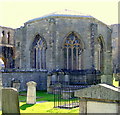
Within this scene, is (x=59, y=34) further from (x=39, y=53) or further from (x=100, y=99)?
(x=100, y=99)

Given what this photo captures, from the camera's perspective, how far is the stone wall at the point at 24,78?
57.4 ft

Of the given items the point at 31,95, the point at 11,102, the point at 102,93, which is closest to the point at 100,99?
the point at 102,93

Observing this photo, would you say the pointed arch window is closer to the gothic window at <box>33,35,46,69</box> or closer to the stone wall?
the gothic window at <box>33,35,46,69</box>

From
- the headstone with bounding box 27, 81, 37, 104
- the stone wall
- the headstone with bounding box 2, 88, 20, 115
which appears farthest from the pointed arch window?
the headstone with bounding box 2, 88, 20, 115

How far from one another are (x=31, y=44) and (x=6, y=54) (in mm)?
9564

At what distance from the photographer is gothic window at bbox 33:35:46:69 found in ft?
70.2

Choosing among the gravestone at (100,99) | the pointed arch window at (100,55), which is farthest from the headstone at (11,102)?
the pointed arch window at (100,55)

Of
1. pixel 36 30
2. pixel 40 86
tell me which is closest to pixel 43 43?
pixel 36 30

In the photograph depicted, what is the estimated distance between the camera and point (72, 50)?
68.5 ft

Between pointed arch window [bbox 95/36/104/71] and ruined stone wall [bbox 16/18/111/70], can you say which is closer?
ruined stone wall [bbox 16/18/111/70]

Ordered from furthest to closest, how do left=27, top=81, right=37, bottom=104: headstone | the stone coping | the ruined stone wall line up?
the ruined stone wall < left=27, top=81, right=37, bottom=104: headstone < the stone coping

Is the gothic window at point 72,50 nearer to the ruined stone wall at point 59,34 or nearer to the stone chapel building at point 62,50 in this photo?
the stone chapel building at point 62,50

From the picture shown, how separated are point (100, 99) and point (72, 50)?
1620 cm

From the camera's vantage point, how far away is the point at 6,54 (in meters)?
30.4
